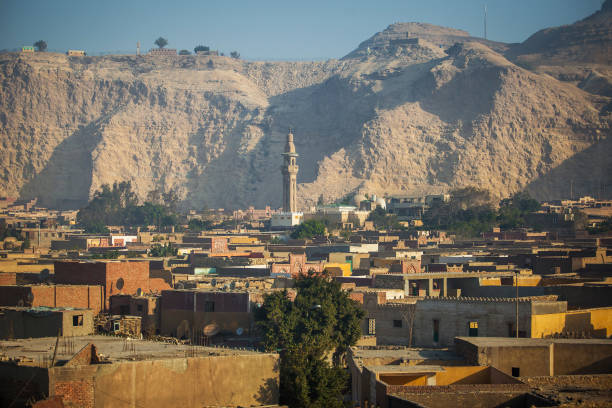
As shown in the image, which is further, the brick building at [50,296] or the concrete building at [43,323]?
the brick building at [50,296]

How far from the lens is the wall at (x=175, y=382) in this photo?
51.7 ft

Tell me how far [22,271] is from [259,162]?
4801 inches

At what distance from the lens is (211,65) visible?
18162 centimetres

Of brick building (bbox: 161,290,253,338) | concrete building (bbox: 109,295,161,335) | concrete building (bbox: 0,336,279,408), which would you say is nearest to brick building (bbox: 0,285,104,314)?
concrete building (bbox: 109,295,161,335)

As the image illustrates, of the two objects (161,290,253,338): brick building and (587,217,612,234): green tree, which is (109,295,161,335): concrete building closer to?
(161,290,253,338): brick building

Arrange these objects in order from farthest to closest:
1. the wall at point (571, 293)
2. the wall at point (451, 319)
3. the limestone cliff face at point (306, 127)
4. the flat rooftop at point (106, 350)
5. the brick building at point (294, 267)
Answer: the limestone cliff face at point (306, 127) → the brick building at point (294, 267) → the wall at point (571, 293) → the wall at point (451, 319) → the flat rooftop at point (106, 350)

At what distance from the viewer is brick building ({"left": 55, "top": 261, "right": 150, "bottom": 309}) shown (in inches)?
1158

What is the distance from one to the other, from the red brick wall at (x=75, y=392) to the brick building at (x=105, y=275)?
13.3m

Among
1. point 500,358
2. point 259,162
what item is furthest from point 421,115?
→ point 500,358

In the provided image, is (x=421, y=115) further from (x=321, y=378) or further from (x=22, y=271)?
(x=321, y=378)

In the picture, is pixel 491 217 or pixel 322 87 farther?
pixel 322 87

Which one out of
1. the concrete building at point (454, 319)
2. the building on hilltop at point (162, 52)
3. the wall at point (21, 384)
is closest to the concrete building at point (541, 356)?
the concrete building at point (454, 319)

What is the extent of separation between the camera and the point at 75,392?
15703 mm

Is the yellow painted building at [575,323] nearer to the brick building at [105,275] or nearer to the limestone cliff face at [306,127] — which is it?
the brick building at [105,275]
